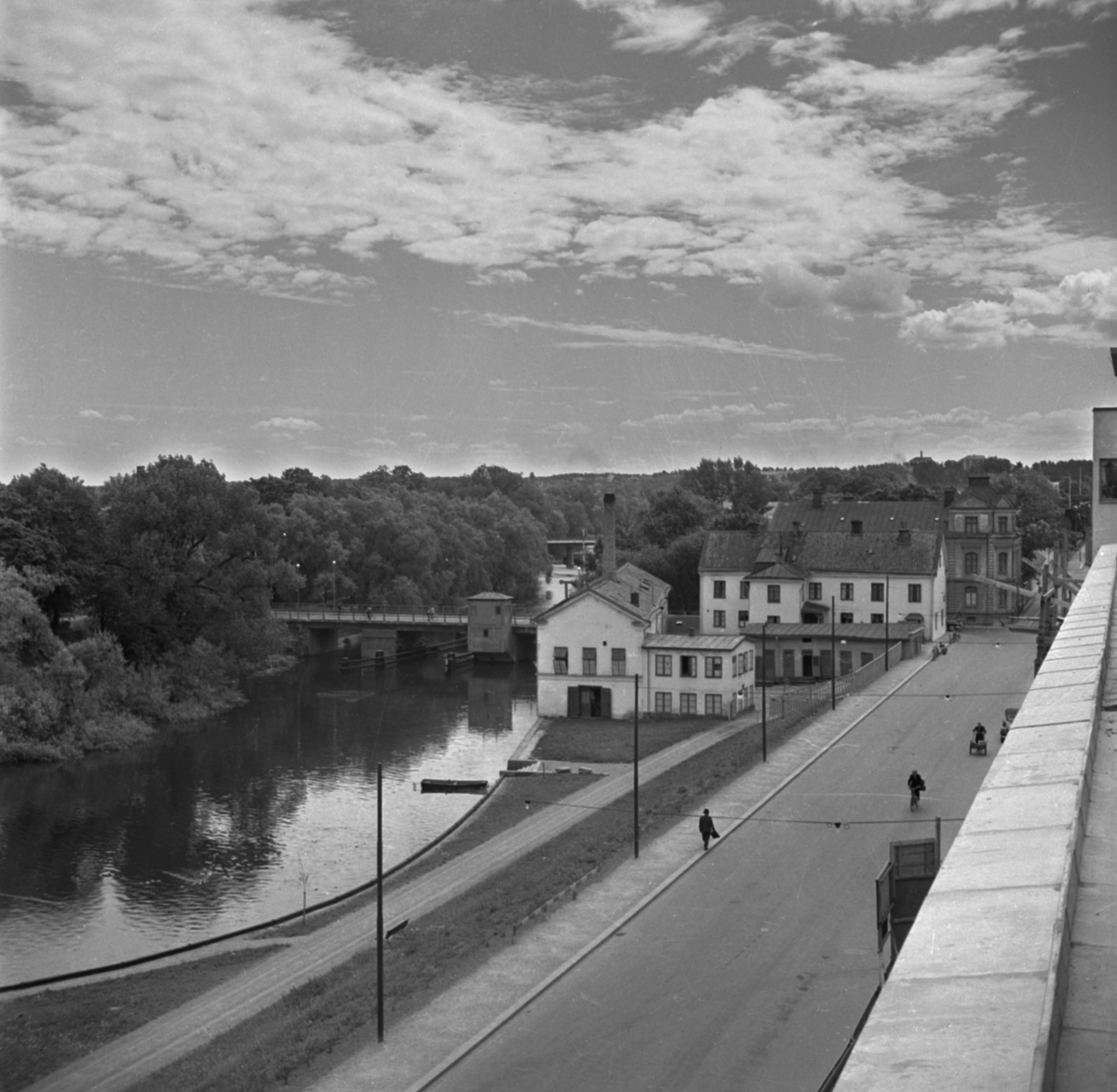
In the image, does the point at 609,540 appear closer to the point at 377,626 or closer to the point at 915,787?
the point at 377,626

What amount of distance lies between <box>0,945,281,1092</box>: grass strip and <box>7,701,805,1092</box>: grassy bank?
0.41 m

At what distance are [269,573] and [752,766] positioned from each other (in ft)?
96.5

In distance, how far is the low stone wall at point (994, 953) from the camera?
3639 millimetres

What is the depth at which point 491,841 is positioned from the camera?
29.2 metres

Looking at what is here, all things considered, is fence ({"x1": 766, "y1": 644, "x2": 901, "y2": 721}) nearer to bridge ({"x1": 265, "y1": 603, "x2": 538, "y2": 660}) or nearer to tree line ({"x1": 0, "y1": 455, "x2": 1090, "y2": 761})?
bridge ({"x1": 265, "y1": 603, "x2": 538, "y2": 660})

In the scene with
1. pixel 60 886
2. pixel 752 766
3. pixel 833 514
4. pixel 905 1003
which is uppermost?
pixel 833 514

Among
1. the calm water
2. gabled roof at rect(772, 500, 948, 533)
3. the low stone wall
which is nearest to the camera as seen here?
the low stone wall

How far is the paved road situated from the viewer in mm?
14031

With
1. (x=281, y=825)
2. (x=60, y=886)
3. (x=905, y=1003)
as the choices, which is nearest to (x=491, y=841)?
(x=281, y=825)

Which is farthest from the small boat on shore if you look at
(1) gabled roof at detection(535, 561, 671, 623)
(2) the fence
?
(1) gabled roof at detection(535, 561, 671, 623)

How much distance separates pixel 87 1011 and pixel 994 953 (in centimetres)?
1857

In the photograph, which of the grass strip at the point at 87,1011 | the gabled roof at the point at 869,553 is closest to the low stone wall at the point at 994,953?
the grass strip at the point at 87,1011

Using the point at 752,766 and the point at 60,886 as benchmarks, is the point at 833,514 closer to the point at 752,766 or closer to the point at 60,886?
the point at 752,766

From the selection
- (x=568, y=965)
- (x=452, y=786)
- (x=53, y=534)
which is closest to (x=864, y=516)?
(x=452, y=786)
